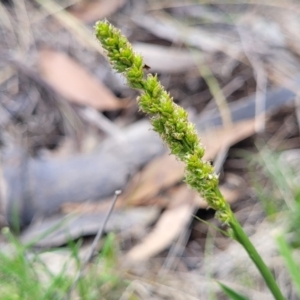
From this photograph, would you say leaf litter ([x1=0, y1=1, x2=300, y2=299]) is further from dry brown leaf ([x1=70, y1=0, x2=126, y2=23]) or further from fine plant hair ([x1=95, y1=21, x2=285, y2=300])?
fine plant hair ([x1=95, y1=21, x2=285, y2=300])

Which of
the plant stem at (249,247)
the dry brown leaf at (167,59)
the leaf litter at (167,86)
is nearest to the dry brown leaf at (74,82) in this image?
the leaf litter at (167,86)

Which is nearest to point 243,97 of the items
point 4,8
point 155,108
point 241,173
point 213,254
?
point 241,173

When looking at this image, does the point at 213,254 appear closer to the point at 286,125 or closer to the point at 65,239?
the point at 65,239

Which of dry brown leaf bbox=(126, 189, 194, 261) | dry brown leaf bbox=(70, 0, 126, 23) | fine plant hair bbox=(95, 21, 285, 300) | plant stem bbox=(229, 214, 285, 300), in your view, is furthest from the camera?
dry brown leaf bbox=(70, 0, 126, 23)

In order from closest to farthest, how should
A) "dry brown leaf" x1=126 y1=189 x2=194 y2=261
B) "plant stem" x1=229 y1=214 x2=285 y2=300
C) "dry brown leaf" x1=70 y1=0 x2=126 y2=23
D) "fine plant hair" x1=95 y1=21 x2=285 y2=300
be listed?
1. "fine plant hair" x1=95 y1=21 x2=285 y2=300
2. "plant stem" x1=229 y1=214 x2=285 y2=300
3. "dry brown leaf" x1=126 y1=189 x2=194 y2=261
4. "dry brown leaf" x1=70 y1=0 x2=126 y2=23

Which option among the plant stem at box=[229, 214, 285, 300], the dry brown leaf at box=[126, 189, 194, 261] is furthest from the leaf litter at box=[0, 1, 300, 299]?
the plant stem at box=[229, 214, 285, 300]

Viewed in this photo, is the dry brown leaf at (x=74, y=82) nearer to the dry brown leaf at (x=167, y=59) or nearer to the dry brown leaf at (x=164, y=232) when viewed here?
the dry brown leaf at (x=167, y=59)
